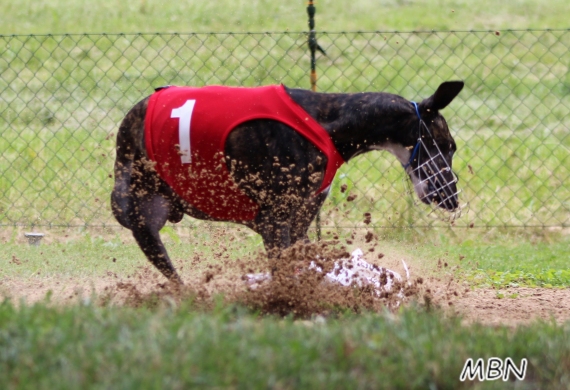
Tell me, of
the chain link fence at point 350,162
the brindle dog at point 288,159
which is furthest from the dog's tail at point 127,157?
the chain link fence at point 350,162

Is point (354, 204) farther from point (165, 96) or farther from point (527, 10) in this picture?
point (527, 10)

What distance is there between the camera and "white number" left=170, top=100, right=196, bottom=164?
4492mm

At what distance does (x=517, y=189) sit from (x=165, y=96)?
4.67 metres

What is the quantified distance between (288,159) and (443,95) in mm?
879

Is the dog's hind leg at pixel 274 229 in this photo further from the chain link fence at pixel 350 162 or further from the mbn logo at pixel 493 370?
the mbn logo at pixel 493 370

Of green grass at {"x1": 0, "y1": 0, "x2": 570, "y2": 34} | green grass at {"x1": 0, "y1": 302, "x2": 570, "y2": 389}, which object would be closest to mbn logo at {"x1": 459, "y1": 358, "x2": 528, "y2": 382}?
green grass at {"x1": 0, "y1": 302, "x2": 570, "y2": 389}

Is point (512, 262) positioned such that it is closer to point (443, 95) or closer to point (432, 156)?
point (432, 156)

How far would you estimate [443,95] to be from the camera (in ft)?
14.7

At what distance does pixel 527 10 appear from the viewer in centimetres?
1530

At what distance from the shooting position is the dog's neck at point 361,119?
4582 millimetres

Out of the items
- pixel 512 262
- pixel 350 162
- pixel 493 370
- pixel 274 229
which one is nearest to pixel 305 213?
pixel 274 229

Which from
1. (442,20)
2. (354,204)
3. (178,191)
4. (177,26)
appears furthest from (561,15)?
(178,191)

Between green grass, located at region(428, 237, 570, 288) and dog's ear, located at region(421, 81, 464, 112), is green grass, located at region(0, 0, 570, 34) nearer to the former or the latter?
green grass, located at region(428, 237, 570, 288)

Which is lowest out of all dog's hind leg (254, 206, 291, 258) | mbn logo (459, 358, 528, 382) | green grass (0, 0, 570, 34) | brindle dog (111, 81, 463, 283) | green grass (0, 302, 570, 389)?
mbn logo (459, 358, 528, 382)
